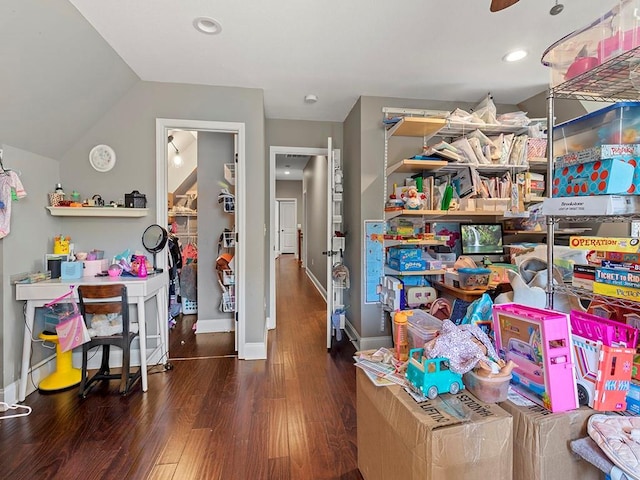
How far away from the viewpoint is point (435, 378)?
3.37ft

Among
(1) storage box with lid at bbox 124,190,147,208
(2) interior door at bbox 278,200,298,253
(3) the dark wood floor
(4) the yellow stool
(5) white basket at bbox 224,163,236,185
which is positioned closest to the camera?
(3) the dark wood floor

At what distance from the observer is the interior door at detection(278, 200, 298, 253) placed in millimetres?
10066

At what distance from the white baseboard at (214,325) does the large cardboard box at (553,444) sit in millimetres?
3240

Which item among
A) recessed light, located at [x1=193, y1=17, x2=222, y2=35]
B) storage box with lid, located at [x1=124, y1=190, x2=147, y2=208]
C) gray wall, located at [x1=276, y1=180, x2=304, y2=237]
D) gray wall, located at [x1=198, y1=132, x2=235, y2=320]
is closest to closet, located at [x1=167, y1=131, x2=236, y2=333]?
gray wall, located at [x1=198, y1=132, x2=235, y2=320]

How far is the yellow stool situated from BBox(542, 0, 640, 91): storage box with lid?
3266 millimetres

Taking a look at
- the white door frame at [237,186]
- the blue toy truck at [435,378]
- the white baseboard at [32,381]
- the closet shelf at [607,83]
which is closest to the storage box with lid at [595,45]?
the closet shelf at [607,83]

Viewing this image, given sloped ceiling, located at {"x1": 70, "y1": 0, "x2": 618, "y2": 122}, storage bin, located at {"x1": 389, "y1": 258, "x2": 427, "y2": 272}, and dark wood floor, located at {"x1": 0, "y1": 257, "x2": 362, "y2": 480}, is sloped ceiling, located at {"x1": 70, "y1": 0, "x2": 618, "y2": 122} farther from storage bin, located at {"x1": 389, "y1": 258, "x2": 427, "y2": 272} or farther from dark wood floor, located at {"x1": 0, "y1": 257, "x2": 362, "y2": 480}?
dark wood floor, located at {"x1": 0, "y1": 257, "x2": 362, "y2": 480}

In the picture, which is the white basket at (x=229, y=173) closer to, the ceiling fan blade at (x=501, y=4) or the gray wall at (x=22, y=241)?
the gray wall at (x=22, y=241)

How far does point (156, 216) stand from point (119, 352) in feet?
4.06

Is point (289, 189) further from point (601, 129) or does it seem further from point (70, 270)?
point (601, 129)

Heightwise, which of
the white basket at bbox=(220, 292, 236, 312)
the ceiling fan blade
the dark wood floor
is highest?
the ceiling fan blade

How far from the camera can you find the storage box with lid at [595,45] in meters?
0.91

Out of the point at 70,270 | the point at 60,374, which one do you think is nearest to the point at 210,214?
the point at 70,270

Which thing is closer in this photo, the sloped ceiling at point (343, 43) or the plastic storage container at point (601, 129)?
the plastic storage container at point (601, 129)
